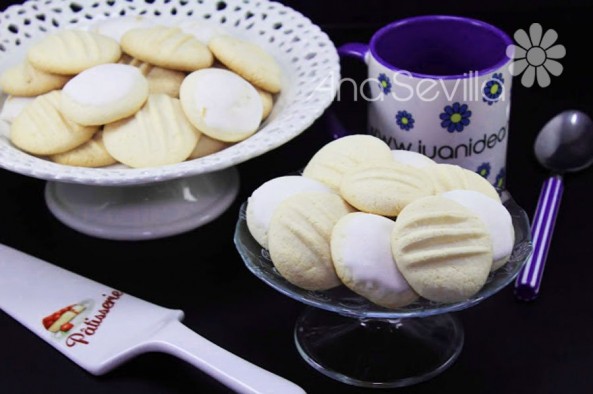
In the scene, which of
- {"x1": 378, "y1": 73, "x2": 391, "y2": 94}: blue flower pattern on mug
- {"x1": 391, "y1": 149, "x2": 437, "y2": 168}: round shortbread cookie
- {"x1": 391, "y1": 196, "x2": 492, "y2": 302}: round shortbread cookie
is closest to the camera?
{"x1": 391, "y1": 196, "x2": 492, "y2": 302}: round shortbread cookie

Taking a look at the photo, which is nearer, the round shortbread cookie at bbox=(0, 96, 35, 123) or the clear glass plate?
the clear glass plate

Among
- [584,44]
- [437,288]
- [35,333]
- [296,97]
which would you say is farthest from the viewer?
[584,44]

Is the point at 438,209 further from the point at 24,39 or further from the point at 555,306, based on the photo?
the point at 24,39

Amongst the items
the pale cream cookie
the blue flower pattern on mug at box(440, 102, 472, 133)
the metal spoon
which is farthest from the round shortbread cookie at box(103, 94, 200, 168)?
the metal spoon

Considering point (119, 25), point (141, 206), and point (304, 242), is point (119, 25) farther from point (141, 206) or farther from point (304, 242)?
point (304, 242)

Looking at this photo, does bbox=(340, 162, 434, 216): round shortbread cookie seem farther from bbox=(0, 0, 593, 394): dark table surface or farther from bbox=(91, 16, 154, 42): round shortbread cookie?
bbox=(91, 16, 154, 42): round shortbread cookie

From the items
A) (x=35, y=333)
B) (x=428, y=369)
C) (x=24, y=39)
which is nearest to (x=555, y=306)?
(x=428, y=369)
